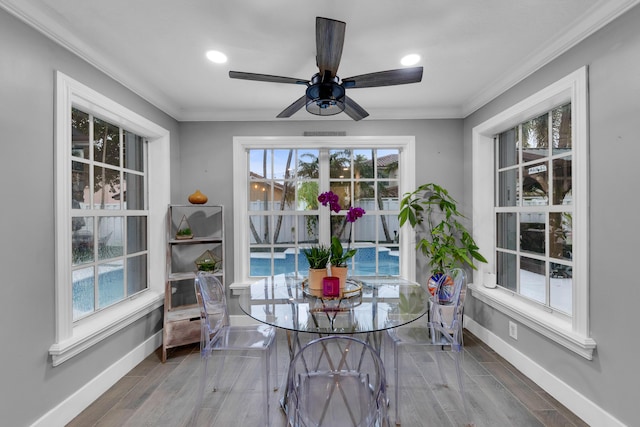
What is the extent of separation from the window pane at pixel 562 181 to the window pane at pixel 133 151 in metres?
3.62

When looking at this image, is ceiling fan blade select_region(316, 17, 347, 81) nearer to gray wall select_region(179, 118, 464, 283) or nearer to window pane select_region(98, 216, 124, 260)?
gray wall select_region(179, 118, 464, 283)

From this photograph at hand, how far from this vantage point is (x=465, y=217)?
331cm

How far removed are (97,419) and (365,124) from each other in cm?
338

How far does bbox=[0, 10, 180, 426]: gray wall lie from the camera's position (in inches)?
61.1

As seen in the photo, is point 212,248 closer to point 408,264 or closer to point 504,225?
point 408,264

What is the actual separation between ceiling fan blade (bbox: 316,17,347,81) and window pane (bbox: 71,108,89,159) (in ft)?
5.98

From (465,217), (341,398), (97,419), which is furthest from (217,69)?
(465,217)

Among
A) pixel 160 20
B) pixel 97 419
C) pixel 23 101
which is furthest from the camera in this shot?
pixel 97 419

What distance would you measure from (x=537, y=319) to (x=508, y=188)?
1.26 meters

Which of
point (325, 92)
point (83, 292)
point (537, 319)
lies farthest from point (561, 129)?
point (83, 292)

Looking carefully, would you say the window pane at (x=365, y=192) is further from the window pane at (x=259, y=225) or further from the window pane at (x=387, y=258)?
the window pane at (x=259, y=225)

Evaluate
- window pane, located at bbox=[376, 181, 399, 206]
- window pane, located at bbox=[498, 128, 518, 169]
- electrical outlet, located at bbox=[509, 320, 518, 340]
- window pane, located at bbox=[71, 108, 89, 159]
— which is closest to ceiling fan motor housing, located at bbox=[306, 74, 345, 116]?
window pane, located at bbox=[71, 108, 89, 159]

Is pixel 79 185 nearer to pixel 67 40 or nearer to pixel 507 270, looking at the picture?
pixel 67 40

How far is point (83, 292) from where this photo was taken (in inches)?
88.4
